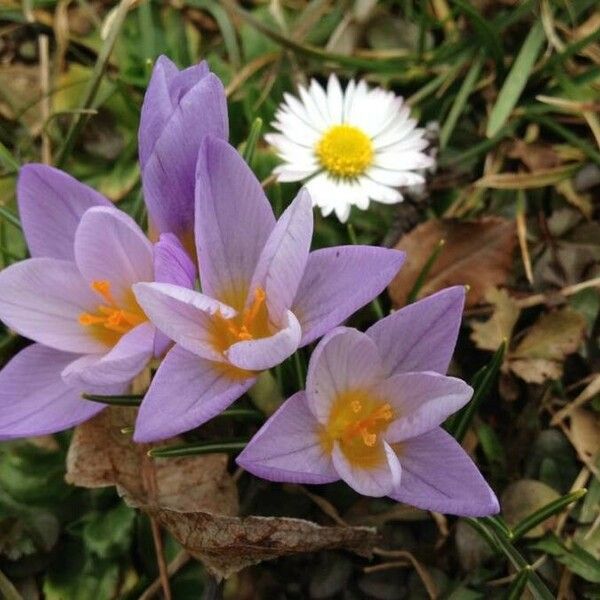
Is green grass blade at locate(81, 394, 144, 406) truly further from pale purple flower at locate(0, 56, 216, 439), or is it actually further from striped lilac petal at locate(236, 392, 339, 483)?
striped lilac petal at locate(236, 392, 339, 483)

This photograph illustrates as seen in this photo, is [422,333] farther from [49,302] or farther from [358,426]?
[49,302]

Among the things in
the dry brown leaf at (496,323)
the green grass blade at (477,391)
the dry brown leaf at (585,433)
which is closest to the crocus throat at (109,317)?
the green grass blade at (477,391)

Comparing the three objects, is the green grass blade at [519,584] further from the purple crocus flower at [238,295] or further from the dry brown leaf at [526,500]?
the purple crocus flower at [238,295]

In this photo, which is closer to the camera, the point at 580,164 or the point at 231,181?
the point at 231,181

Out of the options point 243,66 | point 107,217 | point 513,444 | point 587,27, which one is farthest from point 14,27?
point 513,444

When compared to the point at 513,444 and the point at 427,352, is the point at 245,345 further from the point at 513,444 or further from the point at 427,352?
the point at 513,444

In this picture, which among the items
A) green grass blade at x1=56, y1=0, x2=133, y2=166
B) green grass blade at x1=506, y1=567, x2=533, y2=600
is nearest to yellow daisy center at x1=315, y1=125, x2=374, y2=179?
green grass blade at x1=56, y1=0, x2=133, y2=166
